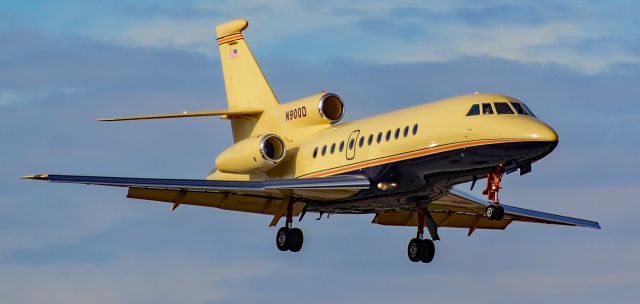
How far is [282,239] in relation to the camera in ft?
147

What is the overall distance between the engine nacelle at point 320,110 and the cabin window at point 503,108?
19.9ft

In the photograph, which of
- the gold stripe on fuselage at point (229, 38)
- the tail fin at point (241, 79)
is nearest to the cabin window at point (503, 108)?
the tail fin at point (241, 79)

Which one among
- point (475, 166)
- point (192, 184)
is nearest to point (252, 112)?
point (192, 184)

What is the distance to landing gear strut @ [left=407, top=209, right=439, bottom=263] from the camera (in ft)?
150

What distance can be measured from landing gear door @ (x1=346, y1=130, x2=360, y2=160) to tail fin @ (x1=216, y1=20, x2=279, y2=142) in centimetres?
461

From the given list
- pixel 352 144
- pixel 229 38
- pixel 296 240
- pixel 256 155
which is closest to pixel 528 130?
pixel 352 144

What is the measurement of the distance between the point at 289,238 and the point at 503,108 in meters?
7.24

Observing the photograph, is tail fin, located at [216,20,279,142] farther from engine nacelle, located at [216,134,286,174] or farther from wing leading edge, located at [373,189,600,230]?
wing leading edge, located at [373,189,600,230]

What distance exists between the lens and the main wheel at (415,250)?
45.8 metres

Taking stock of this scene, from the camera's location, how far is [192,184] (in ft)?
144

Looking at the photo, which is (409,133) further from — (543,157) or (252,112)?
(252,112)

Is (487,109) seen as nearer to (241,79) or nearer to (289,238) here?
(289,238)

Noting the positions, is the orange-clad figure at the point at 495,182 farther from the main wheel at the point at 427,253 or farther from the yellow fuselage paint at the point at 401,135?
the main wheel at the point at 427,253

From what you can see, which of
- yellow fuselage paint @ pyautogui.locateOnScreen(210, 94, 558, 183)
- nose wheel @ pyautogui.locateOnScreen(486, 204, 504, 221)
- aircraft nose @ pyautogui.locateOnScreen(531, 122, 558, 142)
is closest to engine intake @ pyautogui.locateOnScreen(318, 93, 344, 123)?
yellow fuselage paint @ pyautogui.locateOnScreen(210, 94, 558, 183)
